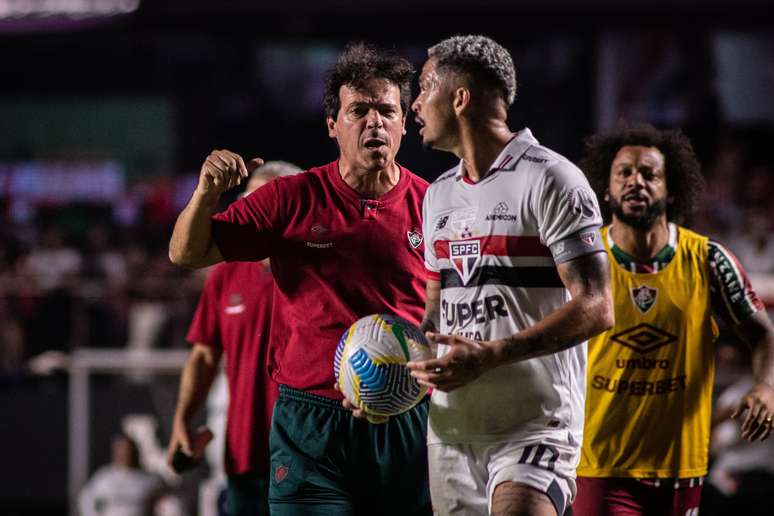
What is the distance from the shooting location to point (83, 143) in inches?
962

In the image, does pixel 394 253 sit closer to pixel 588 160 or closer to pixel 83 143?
pixel 588 160

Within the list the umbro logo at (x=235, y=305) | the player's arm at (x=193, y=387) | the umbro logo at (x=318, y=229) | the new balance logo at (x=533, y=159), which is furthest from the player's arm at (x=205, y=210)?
the player's arm at (x=193, y=387)

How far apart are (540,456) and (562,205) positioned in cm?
81

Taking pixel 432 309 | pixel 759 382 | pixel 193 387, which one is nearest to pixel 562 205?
pixel 432 309

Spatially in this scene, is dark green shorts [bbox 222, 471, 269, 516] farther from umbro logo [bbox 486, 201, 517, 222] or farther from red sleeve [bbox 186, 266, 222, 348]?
umbro logo [bbox 486, 201, 517, 222]

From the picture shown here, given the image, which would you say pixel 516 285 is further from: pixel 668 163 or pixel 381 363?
pixel 668 163

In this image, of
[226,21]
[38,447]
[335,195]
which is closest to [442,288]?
[335,195]

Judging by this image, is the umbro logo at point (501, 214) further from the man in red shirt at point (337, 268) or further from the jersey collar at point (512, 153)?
the man in red shirt at point (337, 268)

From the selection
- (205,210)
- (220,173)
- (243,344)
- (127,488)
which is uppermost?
(220,173)

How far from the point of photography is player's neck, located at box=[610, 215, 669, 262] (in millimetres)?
5344

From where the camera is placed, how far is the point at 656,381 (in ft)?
17.0

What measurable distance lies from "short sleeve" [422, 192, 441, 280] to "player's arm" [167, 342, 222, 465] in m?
2.32

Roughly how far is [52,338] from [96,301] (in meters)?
0.61

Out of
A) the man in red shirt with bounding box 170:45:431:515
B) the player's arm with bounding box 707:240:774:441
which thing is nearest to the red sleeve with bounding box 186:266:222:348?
the man in red shirt with bounding box 170:45:431:515
